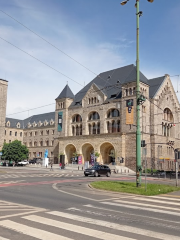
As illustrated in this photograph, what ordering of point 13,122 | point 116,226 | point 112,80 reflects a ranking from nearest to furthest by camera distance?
1. point 116,226
2. point 112,80
3. point 13,122

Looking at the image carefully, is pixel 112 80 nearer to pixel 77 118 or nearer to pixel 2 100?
pixel 77 118

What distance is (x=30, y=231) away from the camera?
6422 mm

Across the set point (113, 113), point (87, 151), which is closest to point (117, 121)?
point (113, 113)

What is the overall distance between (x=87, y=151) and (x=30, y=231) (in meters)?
54.8

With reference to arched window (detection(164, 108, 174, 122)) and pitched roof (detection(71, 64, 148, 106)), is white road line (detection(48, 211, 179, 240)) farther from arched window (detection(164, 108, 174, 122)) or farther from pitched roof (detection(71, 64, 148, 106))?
arched window (detection(164, 108, 174, 122))

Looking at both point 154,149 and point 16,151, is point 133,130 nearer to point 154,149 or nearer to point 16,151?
point 154,149

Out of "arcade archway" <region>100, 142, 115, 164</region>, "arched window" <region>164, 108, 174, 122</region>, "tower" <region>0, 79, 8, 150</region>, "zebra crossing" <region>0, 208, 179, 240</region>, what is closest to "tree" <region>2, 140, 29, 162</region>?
"tower" <region>0, 79, 8, 150</region>

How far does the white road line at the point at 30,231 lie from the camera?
6004mm

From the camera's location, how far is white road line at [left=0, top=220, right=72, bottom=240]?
6.00 metres

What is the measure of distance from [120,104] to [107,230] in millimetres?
48075

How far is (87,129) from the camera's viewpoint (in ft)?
199

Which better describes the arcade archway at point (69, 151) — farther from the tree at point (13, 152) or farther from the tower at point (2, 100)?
the tower at point (2, 100)

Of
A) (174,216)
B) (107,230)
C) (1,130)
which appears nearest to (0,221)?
(107,230)

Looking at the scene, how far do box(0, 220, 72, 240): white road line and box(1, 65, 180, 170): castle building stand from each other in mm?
41038
